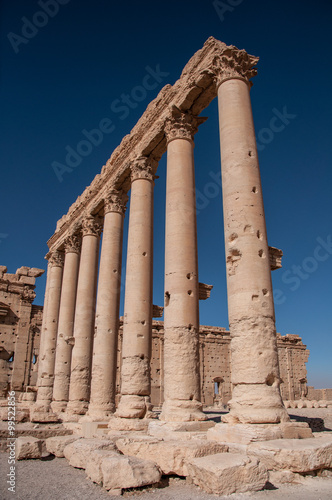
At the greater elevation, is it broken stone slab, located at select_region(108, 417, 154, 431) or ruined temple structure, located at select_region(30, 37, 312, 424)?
ruined temple structure, located at select_region(30, 37, 312, 424)

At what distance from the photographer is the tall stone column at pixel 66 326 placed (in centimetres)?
1931

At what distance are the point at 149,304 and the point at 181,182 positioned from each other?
455cm

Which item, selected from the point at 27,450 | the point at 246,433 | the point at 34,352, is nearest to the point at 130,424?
the point at 27,450

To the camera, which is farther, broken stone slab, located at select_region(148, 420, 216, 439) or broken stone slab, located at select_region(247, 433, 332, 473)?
broken stone slab, located at select_region(148, 420, 216, 439)

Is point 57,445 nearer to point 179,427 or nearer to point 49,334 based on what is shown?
point 179,427

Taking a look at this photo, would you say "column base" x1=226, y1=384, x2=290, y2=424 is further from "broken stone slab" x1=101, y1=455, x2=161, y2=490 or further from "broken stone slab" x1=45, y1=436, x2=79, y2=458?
"broken stone slab" x1=45, y1=436, x2=79, y2=458

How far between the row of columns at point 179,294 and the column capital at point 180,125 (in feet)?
0.12

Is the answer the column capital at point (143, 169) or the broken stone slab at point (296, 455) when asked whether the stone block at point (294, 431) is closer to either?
the broken stone slab at point (296, 455)

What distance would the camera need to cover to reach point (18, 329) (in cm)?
2897

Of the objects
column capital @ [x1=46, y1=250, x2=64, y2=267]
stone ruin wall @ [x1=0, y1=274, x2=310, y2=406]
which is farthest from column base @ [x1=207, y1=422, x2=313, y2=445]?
stone ruin wall @ [x1=0, y1=274, x2=310, y2=406]

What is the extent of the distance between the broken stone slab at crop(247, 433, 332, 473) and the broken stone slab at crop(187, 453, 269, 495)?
59 centimetres

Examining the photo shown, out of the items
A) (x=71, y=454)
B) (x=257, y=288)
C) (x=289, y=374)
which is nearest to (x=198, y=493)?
(x=71, y=454)

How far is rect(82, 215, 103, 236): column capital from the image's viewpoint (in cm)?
1991

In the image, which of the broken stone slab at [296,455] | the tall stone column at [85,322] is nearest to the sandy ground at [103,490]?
the broken stone slab at [296,455]
